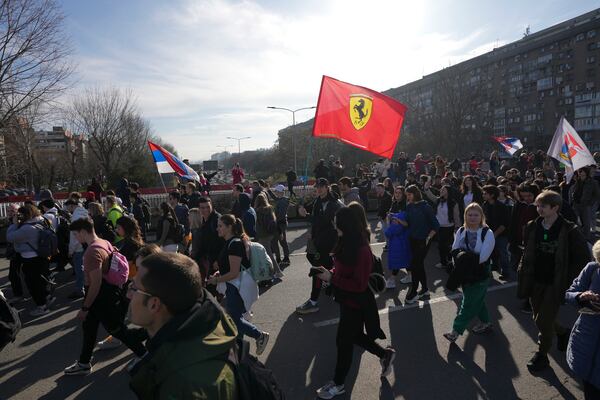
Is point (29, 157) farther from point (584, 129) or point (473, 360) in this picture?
point (584, 129)

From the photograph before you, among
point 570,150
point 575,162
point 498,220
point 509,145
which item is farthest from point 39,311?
point 509,145

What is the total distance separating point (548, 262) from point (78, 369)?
4.88 metres

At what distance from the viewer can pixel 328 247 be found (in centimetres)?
557

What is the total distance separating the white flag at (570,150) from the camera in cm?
861

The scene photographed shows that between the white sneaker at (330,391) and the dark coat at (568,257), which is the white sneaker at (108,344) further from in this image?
the dark coat at (568,257)

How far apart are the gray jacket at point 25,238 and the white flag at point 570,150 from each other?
34.1 ft

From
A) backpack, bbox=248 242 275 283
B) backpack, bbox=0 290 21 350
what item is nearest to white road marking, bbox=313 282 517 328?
backpack, bbox=248 242 275 283

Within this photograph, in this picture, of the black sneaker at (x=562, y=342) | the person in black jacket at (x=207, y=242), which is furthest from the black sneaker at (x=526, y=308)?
the person in black jacket at (x=207, y=242)

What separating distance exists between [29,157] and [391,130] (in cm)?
1947

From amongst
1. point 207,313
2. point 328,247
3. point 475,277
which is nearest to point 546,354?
point 475,277

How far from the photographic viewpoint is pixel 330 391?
11.7 feet

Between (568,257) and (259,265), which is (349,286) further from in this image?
(568,257)

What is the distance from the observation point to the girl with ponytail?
4.03 meters

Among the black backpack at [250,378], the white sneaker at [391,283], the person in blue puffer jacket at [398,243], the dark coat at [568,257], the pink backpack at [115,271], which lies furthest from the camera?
the white sneaker at [391,283]
